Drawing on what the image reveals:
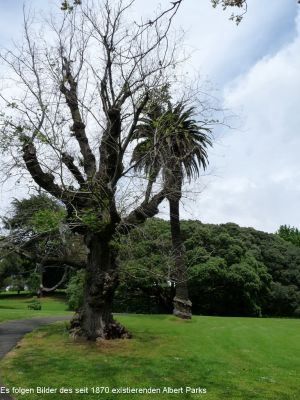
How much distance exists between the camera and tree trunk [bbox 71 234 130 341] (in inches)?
671

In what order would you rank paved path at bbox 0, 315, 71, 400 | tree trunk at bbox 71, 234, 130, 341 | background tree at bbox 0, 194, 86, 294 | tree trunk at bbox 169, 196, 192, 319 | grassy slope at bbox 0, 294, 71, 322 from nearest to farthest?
background tree at bbox 0, 194, 86, 294 → paved path at bbox 0, 315, 71, 400 → tree trunk at bbox 71, 234, 130, 341 → tree trunk at bbox 169, 196, 192, 319 → grassy slope at bbox 0, 294, 71, 322

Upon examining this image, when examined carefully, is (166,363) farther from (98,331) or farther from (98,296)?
(98,296)

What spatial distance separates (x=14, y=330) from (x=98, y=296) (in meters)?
5.59

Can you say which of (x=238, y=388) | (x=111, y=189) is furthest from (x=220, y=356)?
(x=111, y=189)

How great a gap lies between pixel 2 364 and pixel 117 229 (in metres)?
6.06

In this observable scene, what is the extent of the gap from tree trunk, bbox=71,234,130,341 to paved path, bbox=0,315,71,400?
2262 millimetres

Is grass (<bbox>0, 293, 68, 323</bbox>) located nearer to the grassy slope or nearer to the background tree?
the grassy slope

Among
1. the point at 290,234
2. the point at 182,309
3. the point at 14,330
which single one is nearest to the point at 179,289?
the point at 182,309

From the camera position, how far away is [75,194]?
666 inches

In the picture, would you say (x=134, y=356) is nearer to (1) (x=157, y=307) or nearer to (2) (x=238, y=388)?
(2) (x=238, y=388)

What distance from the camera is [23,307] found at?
143 feet

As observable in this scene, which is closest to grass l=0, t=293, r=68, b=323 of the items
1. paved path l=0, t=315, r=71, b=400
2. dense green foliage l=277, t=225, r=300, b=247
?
paved path l=0, t=315, r=71, b=400

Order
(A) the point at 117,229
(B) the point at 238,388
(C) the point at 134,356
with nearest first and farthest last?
(B) the point at 238,388 < (C) the point at 134,356 < (A) the point at 117,229

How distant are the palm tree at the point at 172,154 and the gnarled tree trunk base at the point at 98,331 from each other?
10.2ft
